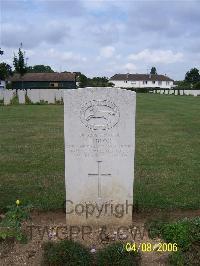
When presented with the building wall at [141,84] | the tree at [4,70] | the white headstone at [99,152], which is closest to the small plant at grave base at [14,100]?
the tree at [4,70]

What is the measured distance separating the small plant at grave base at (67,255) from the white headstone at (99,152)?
98 centimetres

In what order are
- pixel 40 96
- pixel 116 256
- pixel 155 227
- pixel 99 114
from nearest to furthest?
pixel 116 256 → pixel 99 114 → pixel 155 227 → pixel 40 96

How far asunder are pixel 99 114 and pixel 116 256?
5.71 feet

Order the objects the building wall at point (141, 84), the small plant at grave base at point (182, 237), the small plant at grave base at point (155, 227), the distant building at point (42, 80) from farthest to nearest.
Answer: the building wall at point (141, 84), the distant building at point (42, 80), the small plant at grave base at point (155, 227), the small plant at grave base at point (182, 237)

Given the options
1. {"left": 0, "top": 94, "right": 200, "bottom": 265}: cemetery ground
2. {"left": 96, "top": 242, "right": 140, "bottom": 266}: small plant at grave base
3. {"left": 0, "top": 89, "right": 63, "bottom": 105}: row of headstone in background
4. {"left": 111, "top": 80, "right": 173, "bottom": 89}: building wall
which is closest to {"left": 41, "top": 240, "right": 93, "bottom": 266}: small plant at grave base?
{"left": 96, "top": 242, "right": 140, "bottom": 266}: small plant at grave base

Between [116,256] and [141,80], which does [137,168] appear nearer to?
[116,256]

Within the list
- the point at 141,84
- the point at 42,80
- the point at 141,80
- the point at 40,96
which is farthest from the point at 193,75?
the point at 40,96

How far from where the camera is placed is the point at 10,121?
67.3 feet

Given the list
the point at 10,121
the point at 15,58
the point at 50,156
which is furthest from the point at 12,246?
the point at 15,58

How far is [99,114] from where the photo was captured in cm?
567

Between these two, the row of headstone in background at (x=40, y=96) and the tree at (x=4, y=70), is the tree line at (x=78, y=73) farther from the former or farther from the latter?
the row of headstone in background at (x=40, y=96)
